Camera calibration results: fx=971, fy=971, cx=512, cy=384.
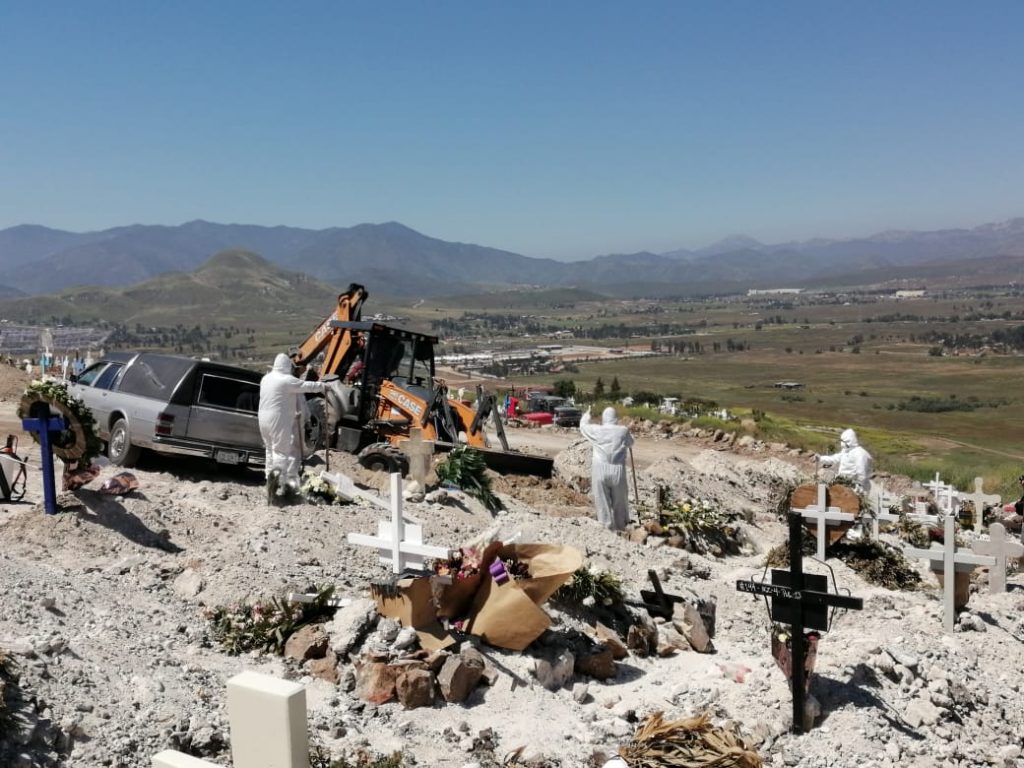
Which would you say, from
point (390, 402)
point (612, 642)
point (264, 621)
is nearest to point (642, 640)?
point (612, 642)

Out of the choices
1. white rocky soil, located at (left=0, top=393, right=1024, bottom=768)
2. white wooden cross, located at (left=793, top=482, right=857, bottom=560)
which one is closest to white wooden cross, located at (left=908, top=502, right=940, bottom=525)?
white wooden cross, located at (left=793, top=482, right=857, bottom=560)

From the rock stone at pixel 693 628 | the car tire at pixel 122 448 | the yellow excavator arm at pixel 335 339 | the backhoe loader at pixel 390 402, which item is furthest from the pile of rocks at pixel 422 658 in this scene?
the yellow excavator arm at pixel 335 339

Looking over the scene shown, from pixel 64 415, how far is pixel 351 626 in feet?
15.4

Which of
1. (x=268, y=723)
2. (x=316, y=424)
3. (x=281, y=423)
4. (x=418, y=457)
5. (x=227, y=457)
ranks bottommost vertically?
(x=418, y=457)

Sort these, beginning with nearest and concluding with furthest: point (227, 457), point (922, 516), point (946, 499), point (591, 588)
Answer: point (591, 588)
point (227, 457)
point (922, 516)
point (946, 499)

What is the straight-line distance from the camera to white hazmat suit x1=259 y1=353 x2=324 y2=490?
474 inches

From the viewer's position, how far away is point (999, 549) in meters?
10.3

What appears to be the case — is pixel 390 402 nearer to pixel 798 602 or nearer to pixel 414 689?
pixel 414 689

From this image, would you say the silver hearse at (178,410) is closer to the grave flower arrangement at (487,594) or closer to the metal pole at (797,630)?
the grave flower arrangement at (487,594)

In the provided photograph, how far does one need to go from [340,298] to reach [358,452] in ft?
12.9

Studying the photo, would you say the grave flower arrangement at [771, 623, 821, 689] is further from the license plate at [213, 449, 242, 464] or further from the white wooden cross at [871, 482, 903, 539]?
the license plate at [213, 449, 242, 464]

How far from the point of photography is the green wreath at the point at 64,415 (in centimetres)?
1039

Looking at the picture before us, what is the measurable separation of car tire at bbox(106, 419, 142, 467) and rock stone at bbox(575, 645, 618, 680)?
26.6ft

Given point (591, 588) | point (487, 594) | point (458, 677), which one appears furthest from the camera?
point (591, 588)
